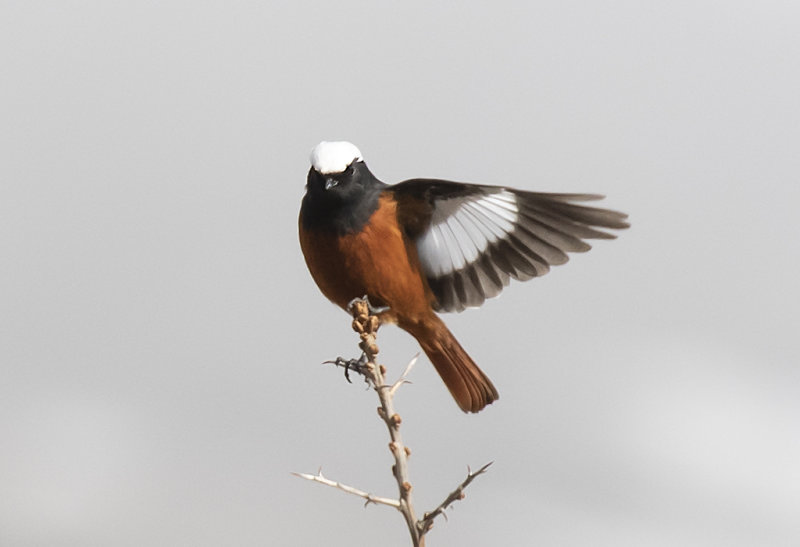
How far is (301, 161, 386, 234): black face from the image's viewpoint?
11.9 feet

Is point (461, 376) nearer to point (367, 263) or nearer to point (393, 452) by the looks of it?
point (367, 263)

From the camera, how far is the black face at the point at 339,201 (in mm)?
3617

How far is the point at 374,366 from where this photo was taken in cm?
292

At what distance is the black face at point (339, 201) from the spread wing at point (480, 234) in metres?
0.19

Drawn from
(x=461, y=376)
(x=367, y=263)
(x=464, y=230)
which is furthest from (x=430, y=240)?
(x=461, y=376)

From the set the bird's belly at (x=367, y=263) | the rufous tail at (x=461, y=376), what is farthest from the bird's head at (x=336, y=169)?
the rufous tail at (x=461, y=376)

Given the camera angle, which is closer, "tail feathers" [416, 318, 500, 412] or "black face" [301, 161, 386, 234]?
"black face" [301, 161, 386, 234]

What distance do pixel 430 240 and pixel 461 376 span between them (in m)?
0.71

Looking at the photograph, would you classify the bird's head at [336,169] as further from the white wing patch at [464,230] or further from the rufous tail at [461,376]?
the rufous tail at [461,376]

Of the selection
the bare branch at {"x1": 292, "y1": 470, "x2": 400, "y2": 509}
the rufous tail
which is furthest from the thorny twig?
the rufous tail

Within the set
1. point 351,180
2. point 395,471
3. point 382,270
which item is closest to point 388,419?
point 395,471

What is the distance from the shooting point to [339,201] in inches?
144

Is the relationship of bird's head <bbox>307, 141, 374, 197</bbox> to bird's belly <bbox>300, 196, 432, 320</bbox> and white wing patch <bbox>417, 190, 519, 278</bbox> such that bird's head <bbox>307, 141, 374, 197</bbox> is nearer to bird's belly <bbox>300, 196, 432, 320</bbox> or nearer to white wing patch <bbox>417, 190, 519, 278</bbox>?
bird's belly <bbox>300, 196, 432, 320</bbox>

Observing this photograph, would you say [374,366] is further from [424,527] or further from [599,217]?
[599,217]
